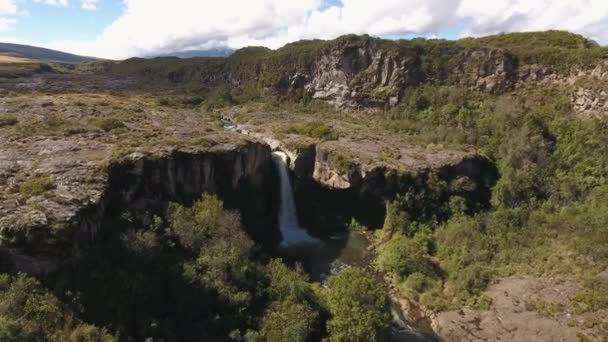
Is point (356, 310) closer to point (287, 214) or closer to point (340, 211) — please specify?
point (340, 211)

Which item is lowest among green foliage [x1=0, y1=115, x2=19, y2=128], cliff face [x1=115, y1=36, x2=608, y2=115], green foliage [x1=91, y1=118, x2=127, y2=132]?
green foliage [x1=0, y1=115, x2=19, y2=128]

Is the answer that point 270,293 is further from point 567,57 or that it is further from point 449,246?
point 567,57

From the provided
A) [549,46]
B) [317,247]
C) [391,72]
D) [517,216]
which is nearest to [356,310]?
[317,247]

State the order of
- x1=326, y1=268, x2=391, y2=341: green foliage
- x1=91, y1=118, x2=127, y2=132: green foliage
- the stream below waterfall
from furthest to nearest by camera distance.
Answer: x1=91, y1=118, x2=127, y2=132: green foliage < the stream below waterfall < x1=326, y1=268, x2=391, y2=341: green foliage

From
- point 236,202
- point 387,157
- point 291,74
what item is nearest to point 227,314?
point 236,202

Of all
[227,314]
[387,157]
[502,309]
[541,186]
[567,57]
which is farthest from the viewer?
[567,57]

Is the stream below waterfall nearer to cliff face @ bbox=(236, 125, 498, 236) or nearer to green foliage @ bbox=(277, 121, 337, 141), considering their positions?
cliff face @ bbox=(236, 125, 498, 236)

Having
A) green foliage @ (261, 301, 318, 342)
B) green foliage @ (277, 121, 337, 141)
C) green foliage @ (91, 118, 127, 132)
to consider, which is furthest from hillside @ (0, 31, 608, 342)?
green foliage @ (277, 121, 337, 141)
